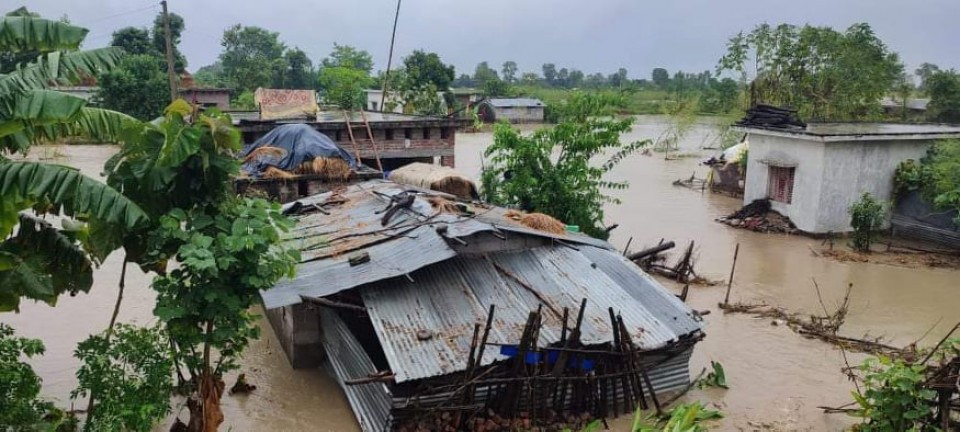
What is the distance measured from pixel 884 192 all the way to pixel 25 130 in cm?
1972

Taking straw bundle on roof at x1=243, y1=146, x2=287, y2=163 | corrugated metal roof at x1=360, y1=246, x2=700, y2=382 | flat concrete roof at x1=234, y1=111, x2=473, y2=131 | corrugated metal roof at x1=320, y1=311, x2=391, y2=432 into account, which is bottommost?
corrugated metal roof at x1=320, y1=311, x2=391, y2=432

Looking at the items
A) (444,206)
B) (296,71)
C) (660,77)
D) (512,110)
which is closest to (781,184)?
(444,206)

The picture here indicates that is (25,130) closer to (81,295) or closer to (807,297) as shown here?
(81,295)

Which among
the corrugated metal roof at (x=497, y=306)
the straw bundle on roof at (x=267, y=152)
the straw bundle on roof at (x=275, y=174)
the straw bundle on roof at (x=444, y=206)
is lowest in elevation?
the corrugated metal roof at (x=497, y=306)

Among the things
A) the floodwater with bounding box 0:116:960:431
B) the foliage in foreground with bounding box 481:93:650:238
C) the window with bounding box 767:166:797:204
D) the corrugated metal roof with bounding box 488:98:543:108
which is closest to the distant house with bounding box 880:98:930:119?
the window with bounding box 767:166:797:204

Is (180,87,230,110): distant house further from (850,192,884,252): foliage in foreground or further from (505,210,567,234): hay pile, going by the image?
(505,210,567,234): hay pile

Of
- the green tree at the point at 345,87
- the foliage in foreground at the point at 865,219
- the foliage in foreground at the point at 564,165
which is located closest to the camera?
the foliage in foreground at the point at 564,165

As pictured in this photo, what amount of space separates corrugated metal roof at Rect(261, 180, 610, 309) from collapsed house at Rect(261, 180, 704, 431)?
0.03m

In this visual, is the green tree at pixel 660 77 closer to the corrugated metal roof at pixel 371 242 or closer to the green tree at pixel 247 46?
the green tree at pixel 247 46

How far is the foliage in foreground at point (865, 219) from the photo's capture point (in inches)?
670

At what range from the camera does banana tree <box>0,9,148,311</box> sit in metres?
5.92

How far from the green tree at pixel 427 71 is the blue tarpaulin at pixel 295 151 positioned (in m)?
27.3

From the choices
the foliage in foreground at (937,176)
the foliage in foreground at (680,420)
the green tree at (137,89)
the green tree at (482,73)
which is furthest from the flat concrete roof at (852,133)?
the green tree at (482,73)

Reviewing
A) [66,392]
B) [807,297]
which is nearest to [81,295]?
[66,392]
